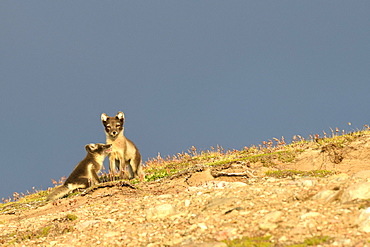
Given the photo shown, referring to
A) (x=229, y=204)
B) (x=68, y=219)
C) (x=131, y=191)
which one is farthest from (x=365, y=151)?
(x=68, y=219)

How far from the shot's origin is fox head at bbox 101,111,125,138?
69.6 feet

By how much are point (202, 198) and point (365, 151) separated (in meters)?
11.5

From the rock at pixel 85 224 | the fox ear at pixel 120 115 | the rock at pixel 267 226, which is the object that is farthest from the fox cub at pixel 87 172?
the rock at pixel 267 226

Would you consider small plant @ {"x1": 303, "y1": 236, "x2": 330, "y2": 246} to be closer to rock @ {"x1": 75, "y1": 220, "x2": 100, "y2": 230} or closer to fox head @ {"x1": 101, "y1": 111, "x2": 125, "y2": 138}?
rock @ {"x1": 75, "y1": 220, "x2": 100, "y2": 230}

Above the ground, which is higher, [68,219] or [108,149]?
[108,149]

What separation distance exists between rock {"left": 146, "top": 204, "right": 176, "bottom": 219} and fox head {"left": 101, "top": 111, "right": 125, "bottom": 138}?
37.6ft

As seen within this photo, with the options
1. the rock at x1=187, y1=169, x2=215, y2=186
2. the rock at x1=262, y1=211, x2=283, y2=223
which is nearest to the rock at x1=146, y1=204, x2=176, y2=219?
the rock at x1=262, y1=211, x2=283, y2=223

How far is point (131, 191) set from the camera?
49.6 feet

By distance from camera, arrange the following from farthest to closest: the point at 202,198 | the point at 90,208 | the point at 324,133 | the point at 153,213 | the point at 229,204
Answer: the point at 324,133, the point at 90,208, the point at 202,198, the point at 153,213, the point at 229,204

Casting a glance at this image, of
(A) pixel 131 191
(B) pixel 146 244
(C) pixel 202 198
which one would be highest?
(A) pixel 131 191

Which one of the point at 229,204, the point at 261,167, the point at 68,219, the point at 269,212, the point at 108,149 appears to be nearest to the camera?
the point at 269,212

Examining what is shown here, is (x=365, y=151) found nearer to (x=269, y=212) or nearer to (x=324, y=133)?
(x=324, y=133)

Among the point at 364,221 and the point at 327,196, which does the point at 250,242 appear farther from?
the point at 327,196

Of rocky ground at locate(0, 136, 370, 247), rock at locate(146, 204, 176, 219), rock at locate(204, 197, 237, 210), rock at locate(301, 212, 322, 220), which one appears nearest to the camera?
rocky ground at locate(0, 136, 370, 247)
